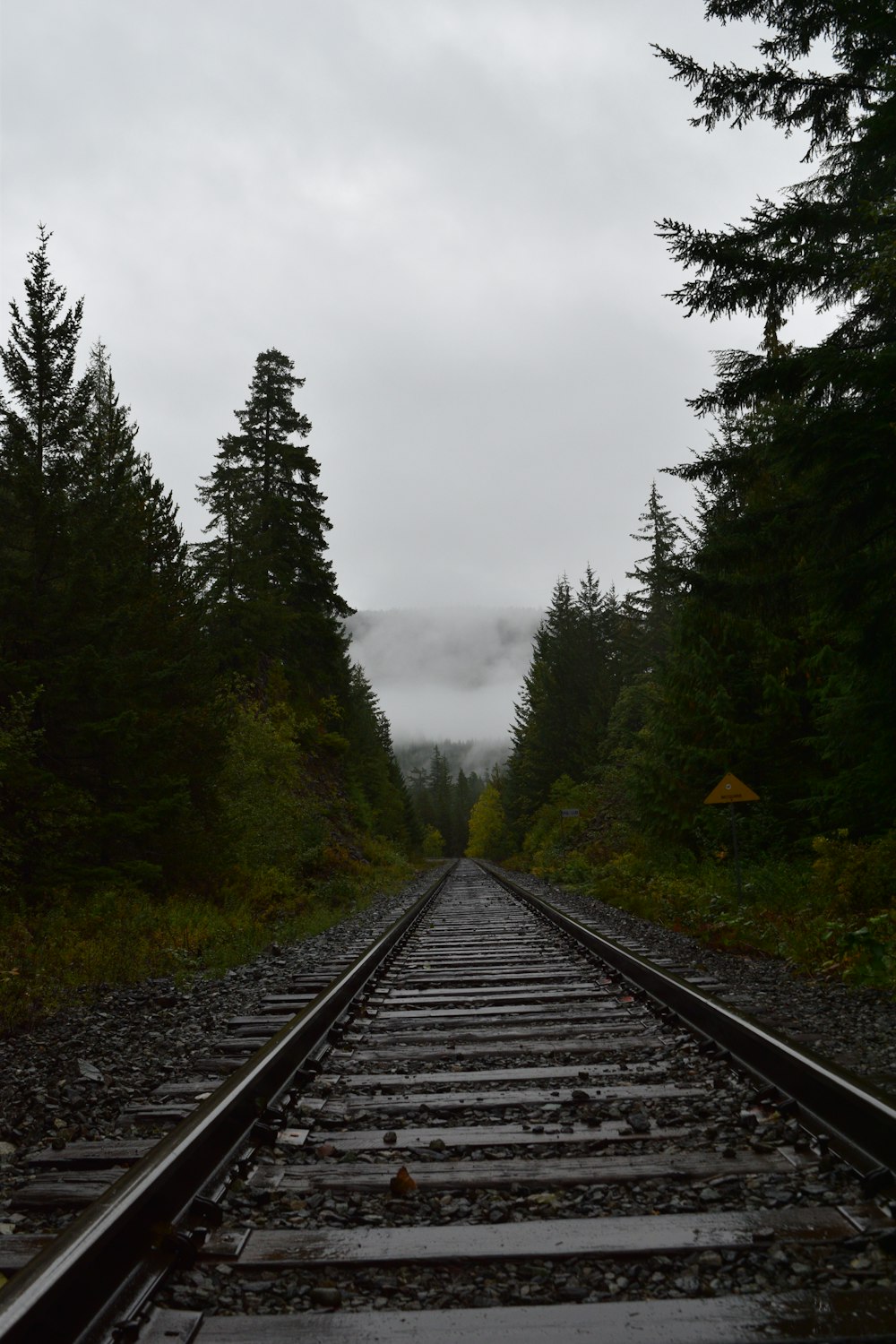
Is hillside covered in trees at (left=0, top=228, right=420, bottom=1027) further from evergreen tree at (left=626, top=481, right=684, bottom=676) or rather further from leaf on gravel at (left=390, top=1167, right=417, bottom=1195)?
evergreen tree at (left=626, top=481, right=684, bottom=676)

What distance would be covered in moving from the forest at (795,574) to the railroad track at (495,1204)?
12.9 feet

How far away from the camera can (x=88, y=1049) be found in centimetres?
506

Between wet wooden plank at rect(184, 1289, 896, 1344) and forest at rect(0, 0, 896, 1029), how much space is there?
4843 millimetres

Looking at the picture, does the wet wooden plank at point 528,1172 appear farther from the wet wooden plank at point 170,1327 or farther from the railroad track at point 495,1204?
the wet wooden plank at point 170,1327

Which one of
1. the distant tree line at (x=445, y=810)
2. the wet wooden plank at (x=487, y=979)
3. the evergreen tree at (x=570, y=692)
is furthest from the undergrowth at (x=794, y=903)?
the distant tree line at (x=445, y=810)

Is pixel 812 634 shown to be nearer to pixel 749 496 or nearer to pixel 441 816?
pixel 749 496

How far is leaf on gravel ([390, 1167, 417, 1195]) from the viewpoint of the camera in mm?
2734

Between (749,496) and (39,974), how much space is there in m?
14.1

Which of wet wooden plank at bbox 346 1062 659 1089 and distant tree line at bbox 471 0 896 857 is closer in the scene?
wet wooden plank at bbox 346 1062 659 1089

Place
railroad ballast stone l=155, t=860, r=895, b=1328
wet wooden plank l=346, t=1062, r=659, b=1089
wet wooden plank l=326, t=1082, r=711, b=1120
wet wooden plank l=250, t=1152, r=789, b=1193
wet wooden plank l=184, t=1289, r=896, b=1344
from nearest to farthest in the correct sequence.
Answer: wet wooden plank l=184, t=1289, r=896, b=1344, railroad ballast stone l=155, t=860, r=895, b=1328, wet wooden plank l=250, t=1152, r=789, b=1193, wet wooden plank l=326, t=1082, r=711, b=1120, wet wooden plank l=346, t=1062, r=659, b=1089

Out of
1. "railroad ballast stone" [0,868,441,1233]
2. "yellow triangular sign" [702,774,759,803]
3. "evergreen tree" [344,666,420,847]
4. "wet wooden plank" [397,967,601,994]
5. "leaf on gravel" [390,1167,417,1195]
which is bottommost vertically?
"railroad ballast stone" [0,868,441,1233]

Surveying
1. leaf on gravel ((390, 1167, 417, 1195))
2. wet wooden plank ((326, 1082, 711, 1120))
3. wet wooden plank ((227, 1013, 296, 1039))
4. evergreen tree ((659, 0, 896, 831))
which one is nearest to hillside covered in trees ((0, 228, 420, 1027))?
wet wooden plank ((227, 1013, 296, 1039))

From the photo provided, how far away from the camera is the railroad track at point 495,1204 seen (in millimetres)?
1953

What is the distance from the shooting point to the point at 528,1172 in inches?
113
